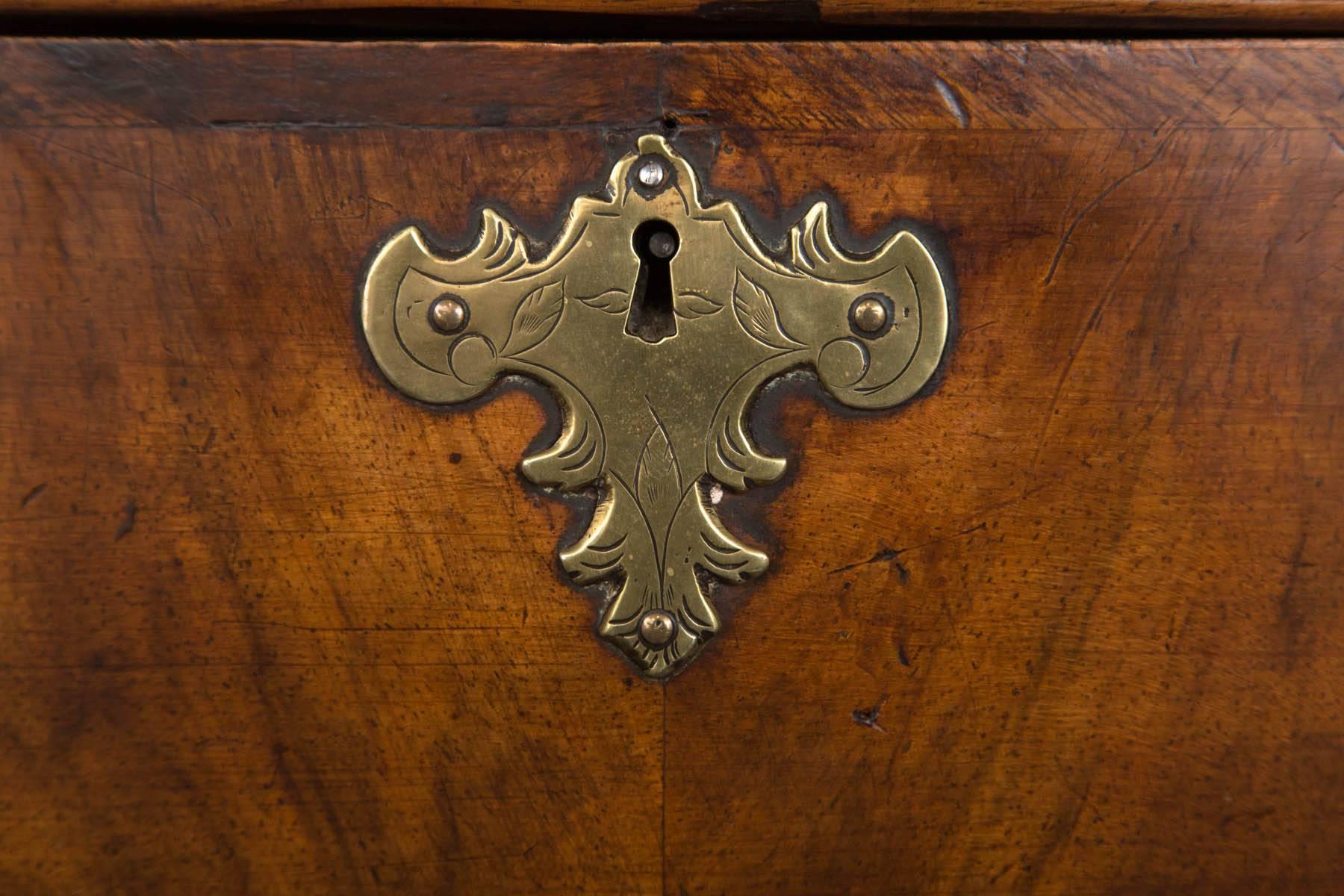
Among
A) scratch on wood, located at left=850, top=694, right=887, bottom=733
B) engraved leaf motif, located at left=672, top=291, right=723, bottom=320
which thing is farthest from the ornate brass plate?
scratch on wood, located at left=850, top=694, right=887, bottom=733

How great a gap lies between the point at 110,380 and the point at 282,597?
0.14 m

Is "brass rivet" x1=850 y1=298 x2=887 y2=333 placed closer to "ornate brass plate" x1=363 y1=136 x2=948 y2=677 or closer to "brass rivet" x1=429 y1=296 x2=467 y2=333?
"ornate brass plate" x1=363 y1=136 x2=948 y2=677

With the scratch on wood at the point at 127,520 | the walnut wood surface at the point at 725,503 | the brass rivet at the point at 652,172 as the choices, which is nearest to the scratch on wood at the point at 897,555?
the walnut wood surface at the point at 725,503

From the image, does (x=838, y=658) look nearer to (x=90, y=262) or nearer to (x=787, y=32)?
(x=787, y=32)

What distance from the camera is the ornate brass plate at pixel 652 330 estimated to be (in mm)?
482

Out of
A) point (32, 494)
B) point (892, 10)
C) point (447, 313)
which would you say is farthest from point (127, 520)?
point (892, 10)

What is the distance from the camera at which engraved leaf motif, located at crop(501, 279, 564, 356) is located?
0.48 meters

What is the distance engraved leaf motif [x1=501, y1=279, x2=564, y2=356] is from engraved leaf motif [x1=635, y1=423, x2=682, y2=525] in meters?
0.07

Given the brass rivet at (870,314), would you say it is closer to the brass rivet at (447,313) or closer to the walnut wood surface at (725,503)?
the walnut wood surface at (725,503)

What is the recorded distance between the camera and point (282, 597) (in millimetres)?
503

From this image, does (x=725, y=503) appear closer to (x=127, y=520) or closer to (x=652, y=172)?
(x=652, y=172)

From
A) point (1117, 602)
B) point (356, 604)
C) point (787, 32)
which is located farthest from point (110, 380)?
point (1117, 602)

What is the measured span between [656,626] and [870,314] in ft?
0.63

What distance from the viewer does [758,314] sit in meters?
0.49
